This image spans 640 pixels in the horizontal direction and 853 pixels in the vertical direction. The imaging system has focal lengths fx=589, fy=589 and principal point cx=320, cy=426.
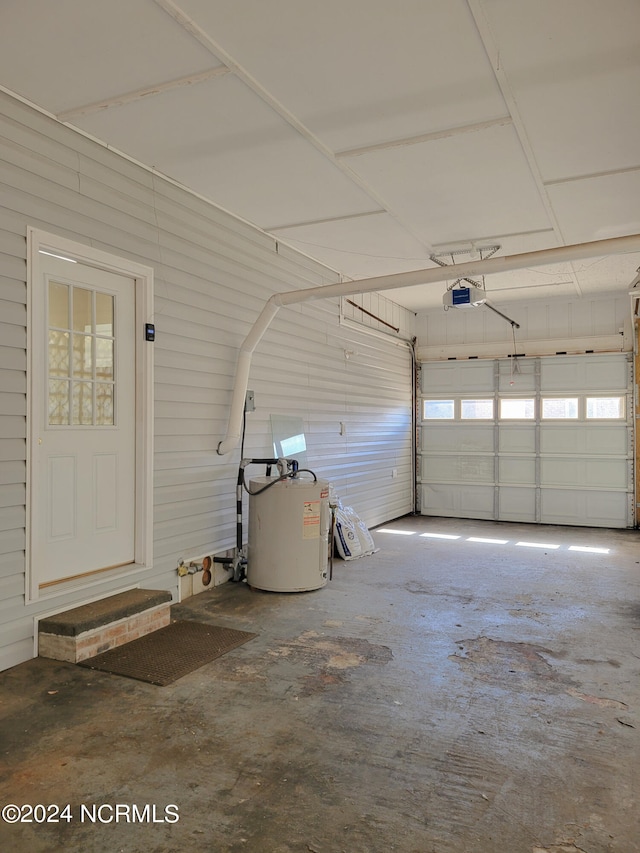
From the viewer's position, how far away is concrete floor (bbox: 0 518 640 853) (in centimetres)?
202

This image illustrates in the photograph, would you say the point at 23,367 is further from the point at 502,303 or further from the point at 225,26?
the point at 502,303

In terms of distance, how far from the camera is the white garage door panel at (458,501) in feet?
30.3

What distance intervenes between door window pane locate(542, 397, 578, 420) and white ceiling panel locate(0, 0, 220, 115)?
721 centimetres

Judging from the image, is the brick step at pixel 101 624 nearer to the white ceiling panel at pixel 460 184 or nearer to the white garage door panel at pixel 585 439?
the white ceiling panel at pixel 460 184

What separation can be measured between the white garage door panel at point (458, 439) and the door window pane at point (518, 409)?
0.32m

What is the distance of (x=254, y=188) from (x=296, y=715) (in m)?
3.76

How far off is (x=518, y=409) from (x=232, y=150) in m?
6.40

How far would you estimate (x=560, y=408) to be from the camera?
8797mm

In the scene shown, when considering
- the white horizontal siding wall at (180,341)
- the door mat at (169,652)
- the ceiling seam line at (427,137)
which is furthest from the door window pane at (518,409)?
the door mat at (169,652)

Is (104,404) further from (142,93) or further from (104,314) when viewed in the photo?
(142,93)

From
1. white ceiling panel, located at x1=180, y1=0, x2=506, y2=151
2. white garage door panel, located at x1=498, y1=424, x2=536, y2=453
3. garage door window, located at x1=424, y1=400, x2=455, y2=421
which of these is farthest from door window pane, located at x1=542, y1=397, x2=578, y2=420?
white ceiling panel, located at x1=180, y1=0, x2=506, y2=151

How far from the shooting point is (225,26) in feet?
9.14

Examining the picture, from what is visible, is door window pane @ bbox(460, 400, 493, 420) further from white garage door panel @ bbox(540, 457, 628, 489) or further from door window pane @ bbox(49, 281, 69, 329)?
door window pane @ bbox(49, 281, 69, 329)

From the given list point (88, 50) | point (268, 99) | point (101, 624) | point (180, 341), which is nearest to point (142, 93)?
point (88, 50)
